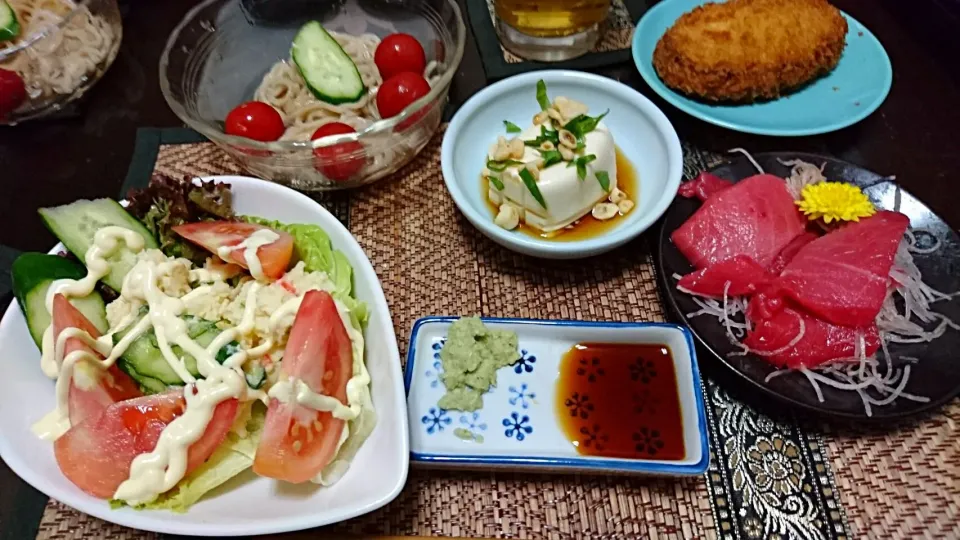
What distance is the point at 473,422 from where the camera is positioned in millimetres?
1413

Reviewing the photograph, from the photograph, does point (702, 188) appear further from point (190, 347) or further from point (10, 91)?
point (10, 91)

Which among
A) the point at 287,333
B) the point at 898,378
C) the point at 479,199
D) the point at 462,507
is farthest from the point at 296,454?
the point at 898,378

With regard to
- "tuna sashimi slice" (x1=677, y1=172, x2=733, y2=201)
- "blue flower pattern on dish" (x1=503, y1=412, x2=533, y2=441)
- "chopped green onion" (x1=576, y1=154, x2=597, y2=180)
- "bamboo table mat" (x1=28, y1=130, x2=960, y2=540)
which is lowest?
"bamboo table mat" (x1=28, y1=130, x2=960, y2=540)

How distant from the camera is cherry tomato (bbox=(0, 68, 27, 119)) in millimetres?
2047

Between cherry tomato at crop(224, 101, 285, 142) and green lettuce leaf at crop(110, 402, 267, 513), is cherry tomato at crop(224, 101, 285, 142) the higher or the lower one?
the higher one

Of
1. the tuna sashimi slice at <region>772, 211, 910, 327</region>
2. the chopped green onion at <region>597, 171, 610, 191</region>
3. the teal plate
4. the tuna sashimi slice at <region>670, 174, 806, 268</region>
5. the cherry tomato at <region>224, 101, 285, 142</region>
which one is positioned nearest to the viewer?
the tuna sashimi slice at <region>772, 211, 910, 327</region>

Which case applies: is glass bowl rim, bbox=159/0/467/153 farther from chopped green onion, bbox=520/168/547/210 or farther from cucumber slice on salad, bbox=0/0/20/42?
cucumber slice on salad, bbox=0/0/20/42

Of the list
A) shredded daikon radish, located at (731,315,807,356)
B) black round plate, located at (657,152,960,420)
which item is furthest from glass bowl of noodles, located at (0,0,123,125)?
shredded daikon radish, located at (731,315,807,356)

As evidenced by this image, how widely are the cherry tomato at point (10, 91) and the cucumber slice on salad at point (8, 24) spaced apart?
12 centimetres

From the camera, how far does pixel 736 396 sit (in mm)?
1488

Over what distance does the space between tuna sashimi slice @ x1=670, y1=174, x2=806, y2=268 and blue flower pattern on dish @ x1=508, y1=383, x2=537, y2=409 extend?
1.75 feet

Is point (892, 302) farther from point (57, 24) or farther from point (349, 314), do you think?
point (57, 24)

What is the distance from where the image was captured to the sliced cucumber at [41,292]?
4.35 feet

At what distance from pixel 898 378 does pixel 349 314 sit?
3.97 ft
